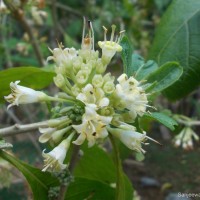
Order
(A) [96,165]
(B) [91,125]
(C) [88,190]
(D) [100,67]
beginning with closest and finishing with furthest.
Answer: (B) [91,125] → (D) [100,67] → (C) [88,190] → (A) [96,165]

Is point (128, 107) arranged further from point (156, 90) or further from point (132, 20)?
point (132, 20)

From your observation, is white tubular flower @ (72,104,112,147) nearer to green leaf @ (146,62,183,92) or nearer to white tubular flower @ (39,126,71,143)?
white tubular flower @ (39,126,71,143)

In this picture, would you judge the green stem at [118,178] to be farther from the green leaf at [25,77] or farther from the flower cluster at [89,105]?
the green leaf at [25,77]

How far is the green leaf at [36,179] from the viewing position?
0.86 metres

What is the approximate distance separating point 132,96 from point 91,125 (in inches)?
3.8

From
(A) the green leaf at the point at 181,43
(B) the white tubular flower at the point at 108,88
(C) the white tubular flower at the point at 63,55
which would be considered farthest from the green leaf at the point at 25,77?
(A) the green leaf at the point at 181,43

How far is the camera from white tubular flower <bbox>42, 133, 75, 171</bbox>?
76 cm

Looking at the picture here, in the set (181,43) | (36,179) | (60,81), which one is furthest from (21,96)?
(181,43)

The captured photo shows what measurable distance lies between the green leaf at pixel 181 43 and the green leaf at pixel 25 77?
1.13 ft

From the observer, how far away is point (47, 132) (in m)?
0.77

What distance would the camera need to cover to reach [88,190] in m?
0.92

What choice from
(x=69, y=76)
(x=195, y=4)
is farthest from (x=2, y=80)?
(x=195, y=4)

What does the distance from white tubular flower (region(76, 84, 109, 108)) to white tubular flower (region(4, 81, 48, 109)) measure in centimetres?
11

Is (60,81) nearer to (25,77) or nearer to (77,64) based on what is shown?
(77,64)
